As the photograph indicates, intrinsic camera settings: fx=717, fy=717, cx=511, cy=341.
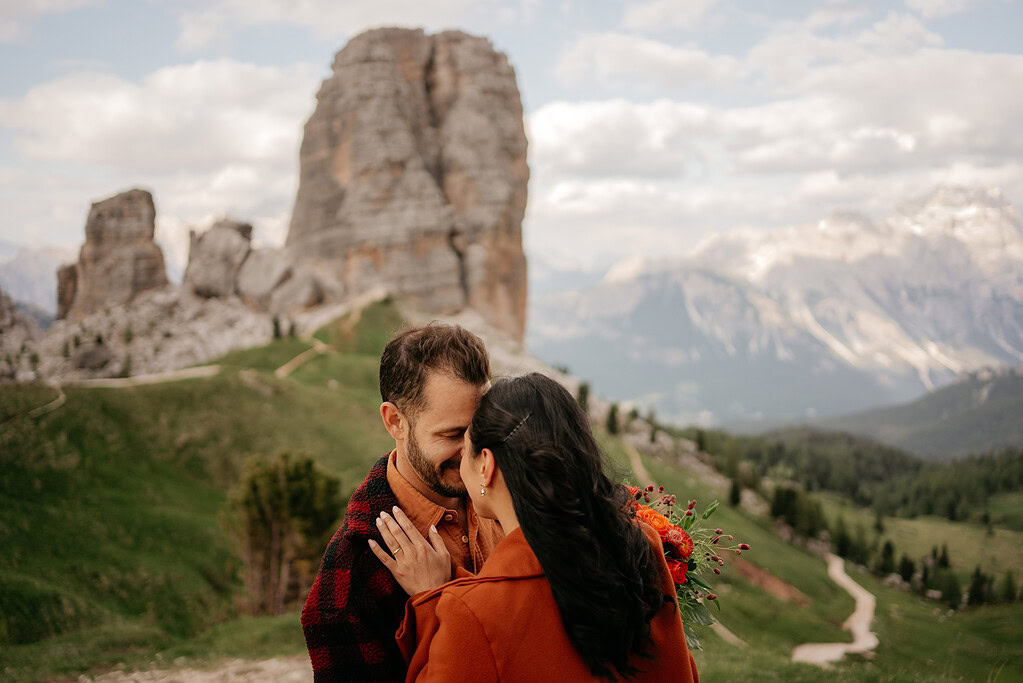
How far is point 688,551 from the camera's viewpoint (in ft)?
13.9

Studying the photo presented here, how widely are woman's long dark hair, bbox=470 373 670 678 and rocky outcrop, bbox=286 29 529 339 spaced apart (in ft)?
198

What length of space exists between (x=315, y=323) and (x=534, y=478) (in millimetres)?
55644

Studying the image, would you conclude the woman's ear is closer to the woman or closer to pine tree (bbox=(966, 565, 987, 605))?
the woman

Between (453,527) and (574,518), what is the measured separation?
3.63 feet

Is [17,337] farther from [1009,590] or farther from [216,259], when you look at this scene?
[1009,590]

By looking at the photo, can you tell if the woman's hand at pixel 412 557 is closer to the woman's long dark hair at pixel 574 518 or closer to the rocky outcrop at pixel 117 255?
the woman's long dark hair at pixel 574 518

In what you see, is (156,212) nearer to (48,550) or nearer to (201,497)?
(201,497)

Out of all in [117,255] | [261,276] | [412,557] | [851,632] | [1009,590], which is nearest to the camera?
[412,557]

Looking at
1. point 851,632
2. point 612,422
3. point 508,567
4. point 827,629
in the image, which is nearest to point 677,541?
point 508,567

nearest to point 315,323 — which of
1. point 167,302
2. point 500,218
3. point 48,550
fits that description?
point 167,302

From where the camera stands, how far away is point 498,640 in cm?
284

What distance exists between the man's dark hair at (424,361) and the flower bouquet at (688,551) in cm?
125

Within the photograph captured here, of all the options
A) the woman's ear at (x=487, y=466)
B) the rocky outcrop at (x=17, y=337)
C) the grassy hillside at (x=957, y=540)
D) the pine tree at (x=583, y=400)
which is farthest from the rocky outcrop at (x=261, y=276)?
the woman's ear at (x=487, y=466)

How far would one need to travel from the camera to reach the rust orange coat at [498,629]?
111 inches
